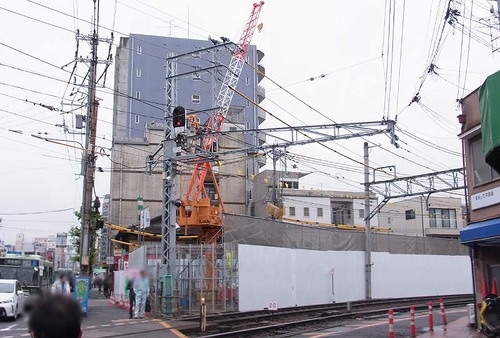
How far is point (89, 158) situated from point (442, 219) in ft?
175

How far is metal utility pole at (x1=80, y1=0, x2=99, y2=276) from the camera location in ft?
93.9

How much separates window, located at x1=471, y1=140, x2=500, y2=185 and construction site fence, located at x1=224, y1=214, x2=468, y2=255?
1310cm

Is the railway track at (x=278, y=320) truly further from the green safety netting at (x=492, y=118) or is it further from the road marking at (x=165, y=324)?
the green safety netting at (x=492, y=118)

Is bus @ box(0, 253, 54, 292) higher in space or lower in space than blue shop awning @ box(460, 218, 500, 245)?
lower

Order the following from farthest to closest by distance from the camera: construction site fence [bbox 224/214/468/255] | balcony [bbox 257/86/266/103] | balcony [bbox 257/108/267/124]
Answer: balcony [bbox 257/108/267/124] < balcony [bbox 257/86/266/103] < construction site fence [bbox 224/214/468/255]

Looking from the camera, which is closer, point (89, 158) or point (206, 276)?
point (206, 276)

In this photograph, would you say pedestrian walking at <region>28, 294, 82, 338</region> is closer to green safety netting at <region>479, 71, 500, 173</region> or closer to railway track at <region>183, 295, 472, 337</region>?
green safety netting at <region>479, 71, 500, 173</region>

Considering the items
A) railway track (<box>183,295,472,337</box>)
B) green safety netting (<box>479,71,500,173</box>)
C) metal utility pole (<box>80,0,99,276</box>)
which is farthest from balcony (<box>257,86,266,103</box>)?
green safety netting (<box>479,71,500,173</box>)

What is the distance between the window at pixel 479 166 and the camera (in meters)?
16.2

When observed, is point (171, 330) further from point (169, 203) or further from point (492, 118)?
point (492, 118)

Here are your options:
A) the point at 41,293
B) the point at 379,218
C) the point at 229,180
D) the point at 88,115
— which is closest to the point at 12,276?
the point at 88,115

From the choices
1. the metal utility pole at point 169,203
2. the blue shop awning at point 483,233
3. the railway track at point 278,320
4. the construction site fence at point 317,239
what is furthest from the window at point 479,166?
the construction site fence at point 317,239

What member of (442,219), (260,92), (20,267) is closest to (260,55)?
(260,92)

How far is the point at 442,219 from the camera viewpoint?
70188 millimetres
